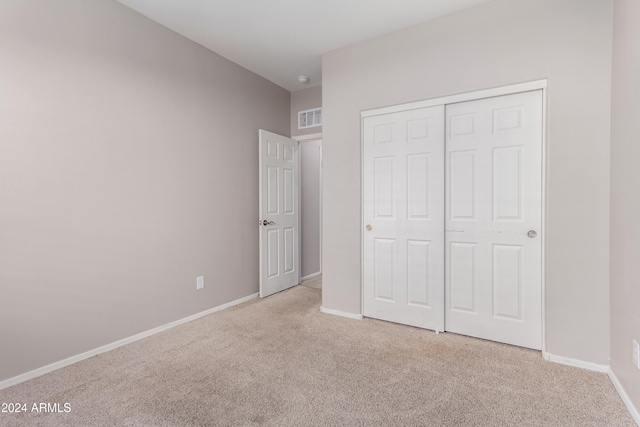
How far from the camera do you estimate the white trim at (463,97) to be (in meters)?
2.26

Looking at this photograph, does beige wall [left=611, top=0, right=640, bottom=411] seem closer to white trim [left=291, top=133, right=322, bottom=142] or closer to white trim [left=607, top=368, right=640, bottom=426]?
white trim [left=607, top=368, right=640, bottom=426]

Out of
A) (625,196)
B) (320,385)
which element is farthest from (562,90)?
(320,385)

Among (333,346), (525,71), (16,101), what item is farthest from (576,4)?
(16,101)

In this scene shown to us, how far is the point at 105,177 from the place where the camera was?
2.35m

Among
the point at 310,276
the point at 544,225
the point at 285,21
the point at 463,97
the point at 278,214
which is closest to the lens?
the point at 544,225

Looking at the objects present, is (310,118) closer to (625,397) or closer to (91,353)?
(91,353)

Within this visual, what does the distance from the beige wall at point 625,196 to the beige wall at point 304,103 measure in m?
2.83

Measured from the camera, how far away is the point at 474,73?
97.0 inches

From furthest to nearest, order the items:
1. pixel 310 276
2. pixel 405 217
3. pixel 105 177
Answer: pixel 310 276 < pixel 405 217 < pixel 105 177

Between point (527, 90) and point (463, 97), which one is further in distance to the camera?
point (463, 97)

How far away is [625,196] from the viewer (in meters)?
1.77

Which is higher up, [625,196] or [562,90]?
[562,90]

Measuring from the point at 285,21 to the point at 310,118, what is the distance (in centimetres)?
154

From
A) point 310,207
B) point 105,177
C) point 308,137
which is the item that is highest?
point 308,137
